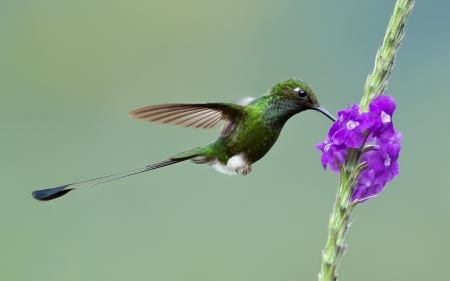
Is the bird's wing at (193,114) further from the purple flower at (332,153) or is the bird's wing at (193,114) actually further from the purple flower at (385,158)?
the purple flower at (385,158)

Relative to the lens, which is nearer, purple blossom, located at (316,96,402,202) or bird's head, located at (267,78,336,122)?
purple blossom, located at (316,96,402,202)

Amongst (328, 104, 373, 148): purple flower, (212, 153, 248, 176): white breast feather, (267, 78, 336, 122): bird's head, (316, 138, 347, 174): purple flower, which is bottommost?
(212, 153, 248, 176): white breast feather

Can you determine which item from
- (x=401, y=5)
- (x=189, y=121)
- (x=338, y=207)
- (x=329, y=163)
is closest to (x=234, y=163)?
(x=189, y=121)

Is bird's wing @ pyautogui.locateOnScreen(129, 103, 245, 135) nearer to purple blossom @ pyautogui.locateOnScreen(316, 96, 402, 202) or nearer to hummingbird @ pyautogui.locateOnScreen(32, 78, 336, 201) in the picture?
hummingbird @ pyautogui.locateOnScreen(32, 78, 336, 201)

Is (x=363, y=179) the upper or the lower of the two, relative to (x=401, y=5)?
lower

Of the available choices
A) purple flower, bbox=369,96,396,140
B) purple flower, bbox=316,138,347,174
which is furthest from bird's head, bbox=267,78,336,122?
purple flower, bbox=369,96,396,140

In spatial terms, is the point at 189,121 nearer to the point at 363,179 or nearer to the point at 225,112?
the point at 225,112
